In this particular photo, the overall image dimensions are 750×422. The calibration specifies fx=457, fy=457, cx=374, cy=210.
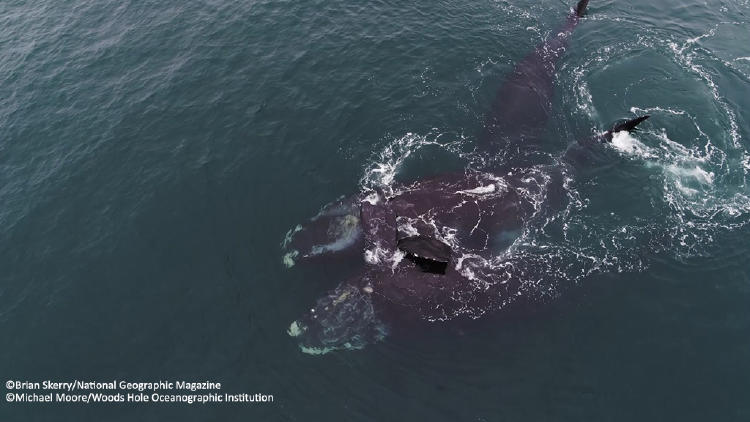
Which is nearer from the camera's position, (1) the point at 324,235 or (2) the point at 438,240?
(2) the point at 438,240

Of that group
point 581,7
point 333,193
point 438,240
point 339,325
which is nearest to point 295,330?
point 339,325

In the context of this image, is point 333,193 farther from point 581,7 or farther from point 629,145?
point 581,7

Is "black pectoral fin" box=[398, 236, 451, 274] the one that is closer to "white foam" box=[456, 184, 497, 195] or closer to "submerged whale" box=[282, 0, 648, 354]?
"submerged whale" box=[282, 0, 648, 354]

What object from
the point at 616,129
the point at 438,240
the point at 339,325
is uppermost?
the point at 616,129

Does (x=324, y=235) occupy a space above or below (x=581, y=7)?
below

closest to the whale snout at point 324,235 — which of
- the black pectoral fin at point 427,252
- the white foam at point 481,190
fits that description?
the black pectoral fin at point 427,252

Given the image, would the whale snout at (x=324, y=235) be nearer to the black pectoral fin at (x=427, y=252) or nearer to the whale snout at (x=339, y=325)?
the whale snout at (x=339, y=325)

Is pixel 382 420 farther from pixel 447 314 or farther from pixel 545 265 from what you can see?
pixel 545 265
